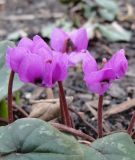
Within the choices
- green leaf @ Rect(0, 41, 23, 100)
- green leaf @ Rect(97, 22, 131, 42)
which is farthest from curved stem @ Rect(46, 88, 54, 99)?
green leaf @ Rect(97, 22, 131, 42)

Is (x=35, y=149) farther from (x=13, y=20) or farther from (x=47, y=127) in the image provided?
(x=13, y=20)

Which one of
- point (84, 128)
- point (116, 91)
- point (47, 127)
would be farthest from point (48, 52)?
point (116, 91)

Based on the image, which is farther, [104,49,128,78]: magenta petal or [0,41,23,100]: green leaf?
[0,41,23,100]: green leaf

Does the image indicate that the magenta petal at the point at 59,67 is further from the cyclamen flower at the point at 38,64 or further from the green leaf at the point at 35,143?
the green leaf at the point at 35,143

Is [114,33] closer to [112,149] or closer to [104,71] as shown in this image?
[104,71]

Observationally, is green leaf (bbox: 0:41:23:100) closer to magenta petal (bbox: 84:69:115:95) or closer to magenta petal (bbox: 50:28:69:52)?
magenta petal (bbox: 50:28:69:52)

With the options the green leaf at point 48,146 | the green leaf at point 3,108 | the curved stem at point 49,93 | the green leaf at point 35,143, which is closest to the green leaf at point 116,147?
the green leaf at point 48,146
